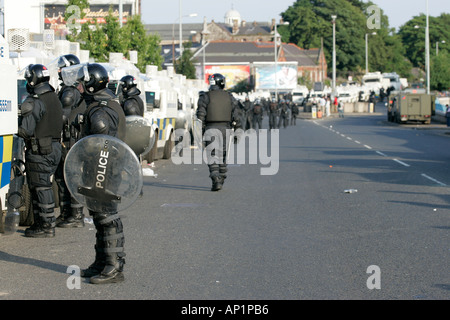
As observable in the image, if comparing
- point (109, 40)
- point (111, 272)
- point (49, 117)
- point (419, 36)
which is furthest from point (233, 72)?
point (111, 272)

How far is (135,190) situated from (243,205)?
5.89 meters

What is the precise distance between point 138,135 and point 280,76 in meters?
Result: 113

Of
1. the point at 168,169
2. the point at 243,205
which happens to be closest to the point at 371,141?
the point at 168,169

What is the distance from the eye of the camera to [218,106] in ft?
50.4

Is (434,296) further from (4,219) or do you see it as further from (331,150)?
(331,150)

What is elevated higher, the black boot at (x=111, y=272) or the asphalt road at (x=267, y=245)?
the black boot at (x=111, y=272)

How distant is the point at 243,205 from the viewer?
13.2 metres

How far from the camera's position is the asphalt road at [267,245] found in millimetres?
7250

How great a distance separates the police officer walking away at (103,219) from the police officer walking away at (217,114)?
7.32 metres

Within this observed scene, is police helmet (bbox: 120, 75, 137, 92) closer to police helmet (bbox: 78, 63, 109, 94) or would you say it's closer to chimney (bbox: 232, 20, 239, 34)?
police helmet (bbox: 78, 63, 109, 94)

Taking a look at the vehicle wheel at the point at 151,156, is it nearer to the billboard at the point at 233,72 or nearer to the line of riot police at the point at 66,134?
the line of riot police at the point at 66,134

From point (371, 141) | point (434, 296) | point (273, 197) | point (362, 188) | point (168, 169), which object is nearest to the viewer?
point (434, 296)

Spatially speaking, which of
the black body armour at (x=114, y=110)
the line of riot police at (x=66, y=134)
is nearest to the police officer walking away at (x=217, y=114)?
the line of riot police at (x=66, y=134)

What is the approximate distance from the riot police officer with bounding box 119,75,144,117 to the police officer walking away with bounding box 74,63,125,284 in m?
6.07
